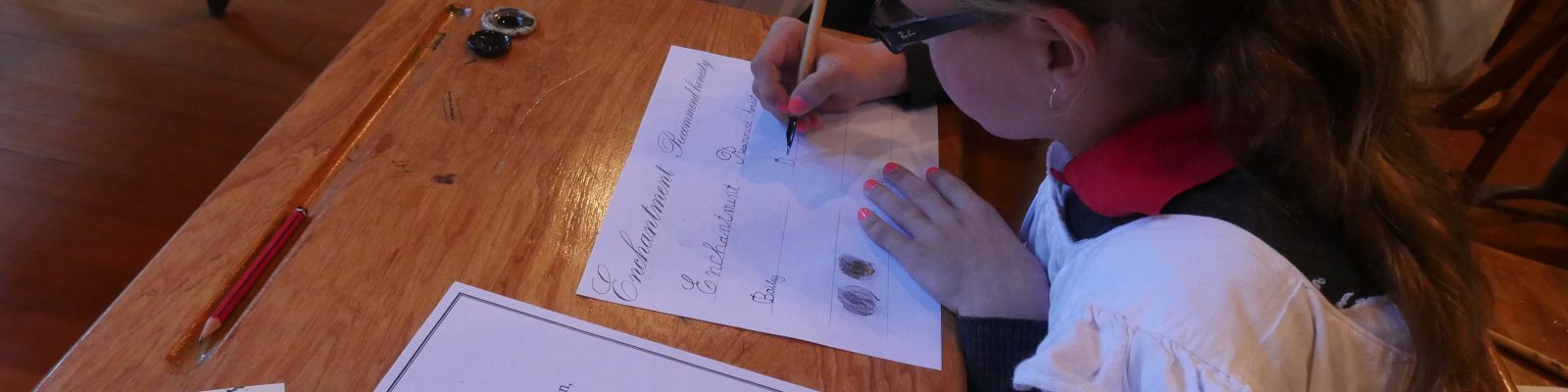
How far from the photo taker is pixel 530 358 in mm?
547

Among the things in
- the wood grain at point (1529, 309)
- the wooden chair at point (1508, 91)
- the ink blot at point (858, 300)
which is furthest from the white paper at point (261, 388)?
the wooden chair at point (1508, 91)

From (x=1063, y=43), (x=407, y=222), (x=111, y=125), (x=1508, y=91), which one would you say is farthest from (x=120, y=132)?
(x=1508, y=91)

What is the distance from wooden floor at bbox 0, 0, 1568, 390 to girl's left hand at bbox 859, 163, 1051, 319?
47.5 inches

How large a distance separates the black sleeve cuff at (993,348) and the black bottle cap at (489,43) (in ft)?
1.51

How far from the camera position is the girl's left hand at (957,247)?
2.12ft

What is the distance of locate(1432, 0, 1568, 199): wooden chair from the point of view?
1511 mm

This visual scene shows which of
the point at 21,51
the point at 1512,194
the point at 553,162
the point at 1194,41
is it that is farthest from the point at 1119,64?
the point at 21,51

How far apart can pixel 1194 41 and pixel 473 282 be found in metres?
0.47

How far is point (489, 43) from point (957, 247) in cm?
44

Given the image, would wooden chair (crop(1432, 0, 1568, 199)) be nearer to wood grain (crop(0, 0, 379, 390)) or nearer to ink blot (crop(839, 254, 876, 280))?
ink blot (crop(839, 254, 876, 280))

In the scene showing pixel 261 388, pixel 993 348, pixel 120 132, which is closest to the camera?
pixel 261 388

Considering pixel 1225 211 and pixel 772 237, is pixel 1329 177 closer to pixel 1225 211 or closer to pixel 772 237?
pixel 1225 211

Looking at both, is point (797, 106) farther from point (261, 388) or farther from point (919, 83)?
point (261, 388)

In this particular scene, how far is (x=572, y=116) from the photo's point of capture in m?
0.74
